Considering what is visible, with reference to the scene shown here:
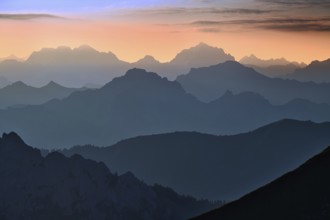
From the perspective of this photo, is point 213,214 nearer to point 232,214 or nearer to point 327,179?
point 232,214

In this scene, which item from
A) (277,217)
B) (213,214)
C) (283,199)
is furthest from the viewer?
(213,214)

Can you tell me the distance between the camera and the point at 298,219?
10638cm

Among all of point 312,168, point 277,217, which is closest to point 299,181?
point 312,168

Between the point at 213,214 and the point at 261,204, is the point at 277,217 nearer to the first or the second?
the point at 261,204

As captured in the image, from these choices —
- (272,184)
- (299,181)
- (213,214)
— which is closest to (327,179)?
(299,181)

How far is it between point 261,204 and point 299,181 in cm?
935

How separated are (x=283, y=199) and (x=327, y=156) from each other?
1783 centimetres

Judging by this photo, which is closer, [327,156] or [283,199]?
[283,199]

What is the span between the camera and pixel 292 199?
11550cm

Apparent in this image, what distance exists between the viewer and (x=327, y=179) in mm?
117312

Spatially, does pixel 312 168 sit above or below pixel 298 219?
above

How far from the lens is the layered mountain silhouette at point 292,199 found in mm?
106938

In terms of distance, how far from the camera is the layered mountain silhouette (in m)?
107

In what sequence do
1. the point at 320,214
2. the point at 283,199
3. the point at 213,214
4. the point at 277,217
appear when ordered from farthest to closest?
the point at 213,214, the point at 283,199, the point at 277,217, the point at 320,214
